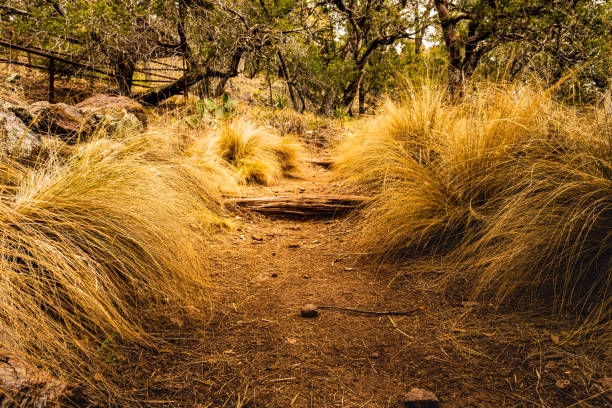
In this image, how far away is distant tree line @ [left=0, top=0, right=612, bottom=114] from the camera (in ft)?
16.0

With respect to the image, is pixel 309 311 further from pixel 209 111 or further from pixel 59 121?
pixel 209 111

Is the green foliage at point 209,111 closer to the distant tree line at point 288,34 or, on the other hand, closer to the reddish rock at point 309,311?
the distant tree line at point 288,34

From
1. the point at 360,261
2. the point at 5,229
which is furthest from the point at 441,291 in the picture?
the point at 5,229

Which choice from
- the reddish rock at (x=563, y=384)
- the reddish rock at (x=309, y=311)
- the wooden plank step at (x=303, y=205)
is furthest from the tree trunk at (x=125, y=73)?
the reddish rock at (x=563, y=384)

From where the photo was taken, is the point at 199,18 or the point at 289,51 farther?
the point at 289,51

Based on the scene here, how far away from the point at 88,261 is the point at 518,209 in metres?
2.22

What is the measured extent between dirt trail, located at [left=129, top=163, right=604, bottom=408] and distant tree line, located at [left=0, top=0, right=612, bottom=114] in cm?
302

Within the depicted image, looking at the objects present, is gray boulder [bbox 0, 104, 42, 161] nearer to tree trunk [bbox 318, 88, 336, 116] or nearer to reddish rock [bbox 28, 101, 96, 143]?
reddish rock [bbox 28, 101, 96, 143]

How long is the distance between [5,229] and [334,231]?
2.34 m

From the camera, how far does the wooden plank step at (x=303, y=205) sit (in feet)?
11.9

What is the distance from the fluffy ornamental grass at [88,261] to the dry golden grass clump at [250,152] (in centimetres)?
241

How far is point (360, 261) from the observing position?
2557mm

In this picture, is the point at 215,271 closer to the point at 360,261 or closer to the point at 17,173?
the point at 360,261

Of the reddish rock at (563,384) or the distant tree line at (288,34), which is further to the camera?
the distant tree line at (288,34)
